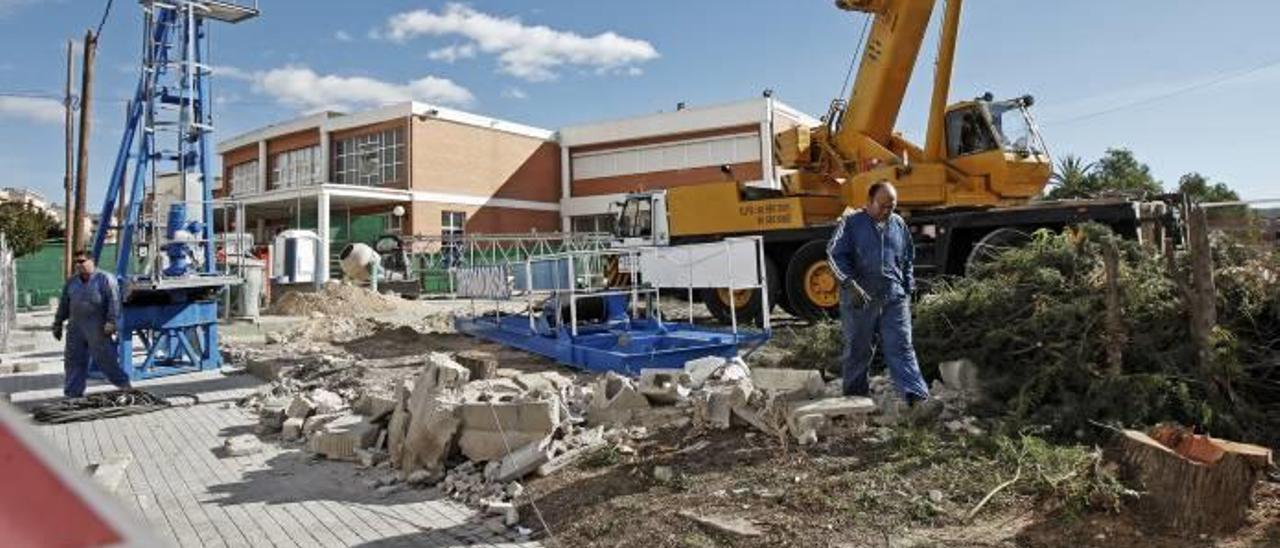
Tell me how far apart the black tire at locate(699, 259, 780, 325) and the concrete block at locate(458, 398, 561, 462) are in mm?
8578

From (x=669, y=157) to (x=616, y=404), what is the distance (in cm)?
3415

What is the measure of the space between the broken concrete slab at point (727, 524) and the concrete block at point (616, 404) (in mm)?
2018

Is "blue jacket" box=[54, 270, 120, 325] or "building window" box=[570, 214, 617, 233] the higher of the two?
"building window" box=[570, 214, 617, 233]

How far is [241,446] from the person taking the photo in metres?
7.32

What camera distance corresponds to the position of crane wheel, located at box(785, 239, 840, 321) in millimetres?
13773

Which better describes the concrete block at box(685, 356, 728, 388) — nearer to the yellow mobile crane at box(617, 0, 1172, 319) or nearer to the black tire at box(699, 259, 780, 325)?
the yellow mobile crane at box(617, 0, 1172, 319)

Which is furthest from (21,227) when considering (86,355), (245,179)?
(86,355)

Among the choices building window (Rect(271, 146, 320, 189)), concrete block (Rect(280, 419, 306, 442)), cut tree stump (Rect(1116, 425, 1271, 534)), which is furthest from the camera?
building window (Rect(271, 146, 320, 189))

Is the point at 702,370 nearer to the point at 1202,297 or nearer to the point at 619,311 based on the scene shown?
the point at 1202,297

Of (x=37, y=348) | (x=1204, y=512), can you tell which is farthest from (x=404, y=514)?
(x=37, y=348)

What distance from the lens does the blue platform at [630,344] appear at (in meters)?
9.41

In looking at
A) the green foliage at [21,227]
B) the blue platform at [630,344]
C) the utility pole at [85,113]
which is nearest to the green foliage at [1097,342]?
the blue platform at [630,344]

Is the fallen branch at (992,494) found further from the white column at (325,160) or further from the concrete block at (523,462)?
the white column at (325,160)

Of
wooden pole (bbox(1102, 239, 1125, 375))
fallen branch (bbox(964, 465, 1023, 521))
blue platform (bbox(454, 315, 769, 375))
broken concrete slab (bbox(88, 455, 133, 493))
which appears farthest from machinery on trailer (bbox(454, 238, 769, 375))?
fallen branch (bbox(964, 465, 1023, 521))
